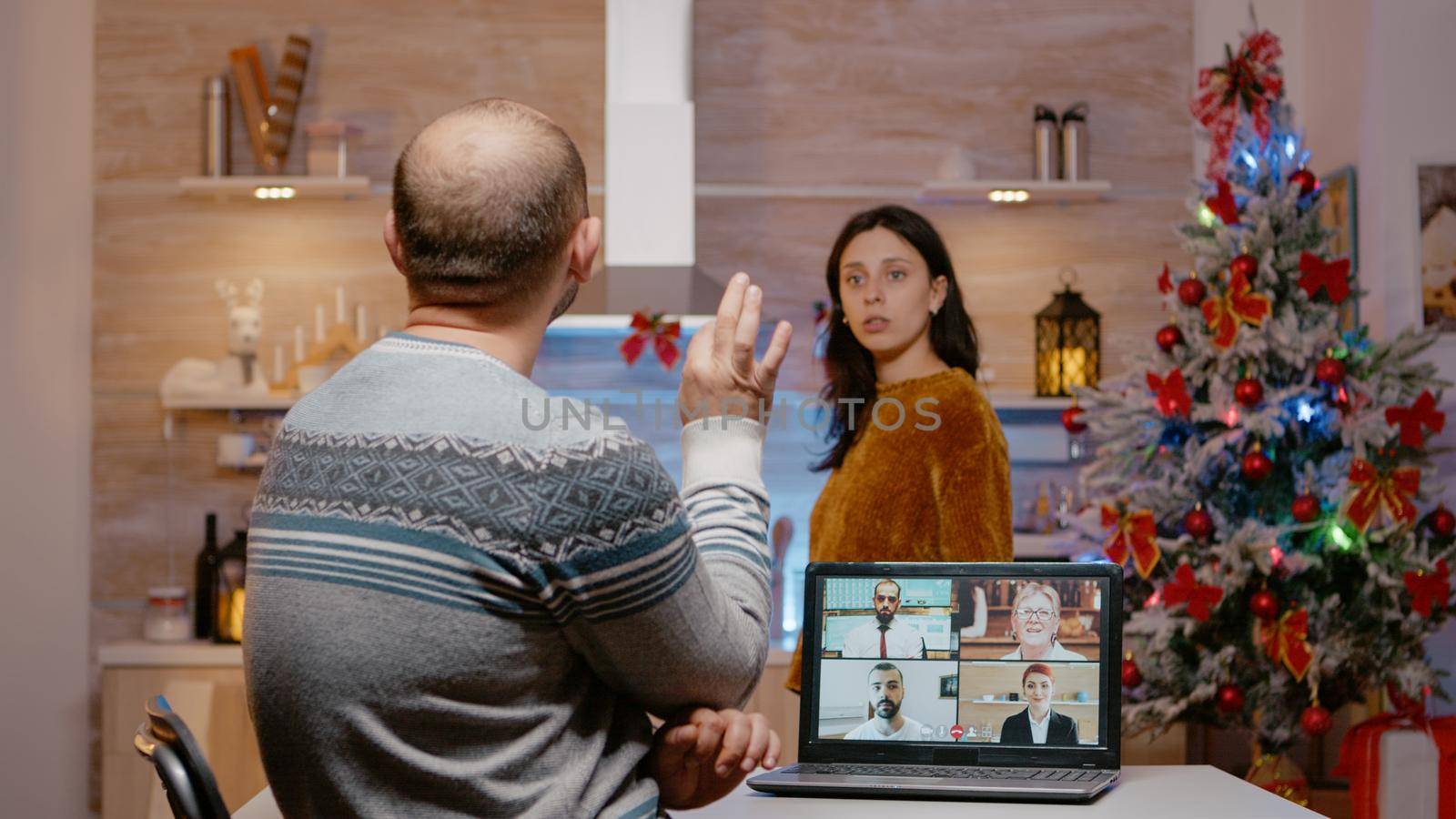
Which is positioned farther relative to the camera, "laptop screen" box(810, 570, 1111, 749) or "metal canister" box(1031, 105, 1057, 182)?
"metal canister" box(1031, 105, 1057, 182)

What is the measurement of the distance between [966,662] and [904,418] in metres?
0.95

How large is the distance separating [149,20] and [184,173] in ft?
1.60

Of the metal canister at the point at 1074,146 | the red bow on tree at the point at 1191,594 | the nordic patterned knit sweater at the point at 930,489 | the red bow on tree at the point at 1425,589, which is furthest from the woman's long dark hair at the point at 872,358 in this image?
the metal canister at the point at 1074,146

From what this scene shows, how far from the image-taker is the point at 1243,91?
336cm

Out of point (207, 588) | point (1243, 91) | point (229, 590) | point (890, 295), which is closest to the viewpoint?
point (890, 295)

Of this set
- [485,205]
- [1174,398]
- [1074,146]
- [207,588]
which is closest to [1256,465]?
[1174,398]

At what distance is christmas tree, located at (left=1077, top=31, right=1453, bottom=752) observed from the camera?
121 inches

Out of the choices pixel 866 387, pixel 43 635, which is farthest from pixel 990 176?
pixel 43 635

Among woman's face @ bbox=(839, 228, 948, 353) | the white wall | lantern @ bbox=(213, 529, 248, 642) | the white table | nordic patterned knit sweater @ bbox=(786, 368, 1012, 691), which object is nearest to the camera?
the white table

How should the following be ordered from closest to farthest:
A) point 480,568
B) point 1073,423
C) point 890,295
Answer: point 480,568, point 890,295, point 1073,423

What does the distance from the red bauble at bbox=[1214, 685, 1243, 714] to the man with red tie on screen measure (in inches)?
74.5

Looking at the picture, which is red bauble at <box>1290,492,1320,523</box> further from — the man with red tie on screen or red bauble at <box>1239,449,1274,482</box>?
the man with red tie on screen

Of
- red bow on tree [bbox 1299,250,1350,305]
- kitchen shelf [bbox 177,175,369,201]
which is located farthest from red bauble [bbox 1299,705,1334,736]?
kitchen shelf [bbox 177,175,369,201]

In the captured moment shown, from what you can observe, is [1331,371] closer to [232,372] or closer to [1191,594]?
[1191,594]
